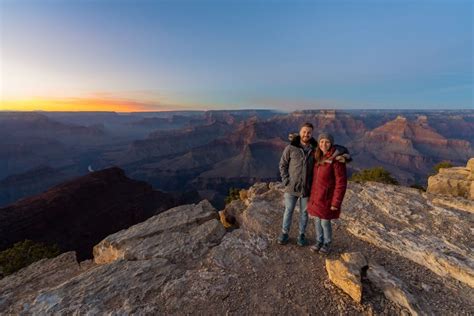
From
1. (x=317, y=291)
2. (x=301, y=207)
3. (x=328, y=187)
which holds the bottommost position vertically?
(x=317, y=291)

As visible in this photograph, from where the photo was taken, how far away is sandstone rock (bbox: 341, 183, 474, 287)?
7668 mm

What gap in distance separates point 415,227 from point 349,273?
19.8 ft

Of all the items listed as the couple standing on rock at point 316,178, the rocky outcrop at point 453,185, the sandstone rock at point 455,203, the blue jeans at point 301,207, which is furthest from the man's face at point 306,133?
the rocky outcrop at point 453,185

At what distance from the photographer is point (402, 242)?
28.7 feet

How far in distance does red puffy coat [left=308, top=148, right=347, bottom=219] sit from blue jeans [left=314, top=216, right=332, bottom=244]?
35 centimetres

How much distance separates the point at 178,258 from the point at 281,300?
3.61 meters

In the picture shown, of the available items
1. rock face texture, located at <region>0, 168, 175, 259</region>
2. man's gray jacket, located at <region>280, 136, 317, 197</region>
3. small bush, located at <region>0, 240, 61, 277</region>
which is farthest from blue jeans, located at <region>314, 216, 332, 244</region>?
rock face texture, located at <region>0, 168, 175, 259</region>

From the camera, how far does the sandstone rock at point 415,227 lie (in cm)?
767

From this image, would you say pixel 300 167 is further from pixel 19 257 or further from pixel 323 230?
pixel 19 257

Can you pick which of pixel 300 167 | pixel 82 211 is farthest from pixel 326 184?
pixel 82 211

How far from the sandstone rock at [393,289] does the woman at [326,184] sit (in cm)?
149

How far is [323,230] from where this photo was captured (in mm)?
7516

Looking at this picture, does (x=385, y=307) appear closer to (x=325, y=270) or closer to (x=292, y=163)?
(x=325, y=270)

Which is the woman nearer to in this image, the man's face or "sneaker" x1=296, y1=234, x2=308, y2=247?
the man's face
